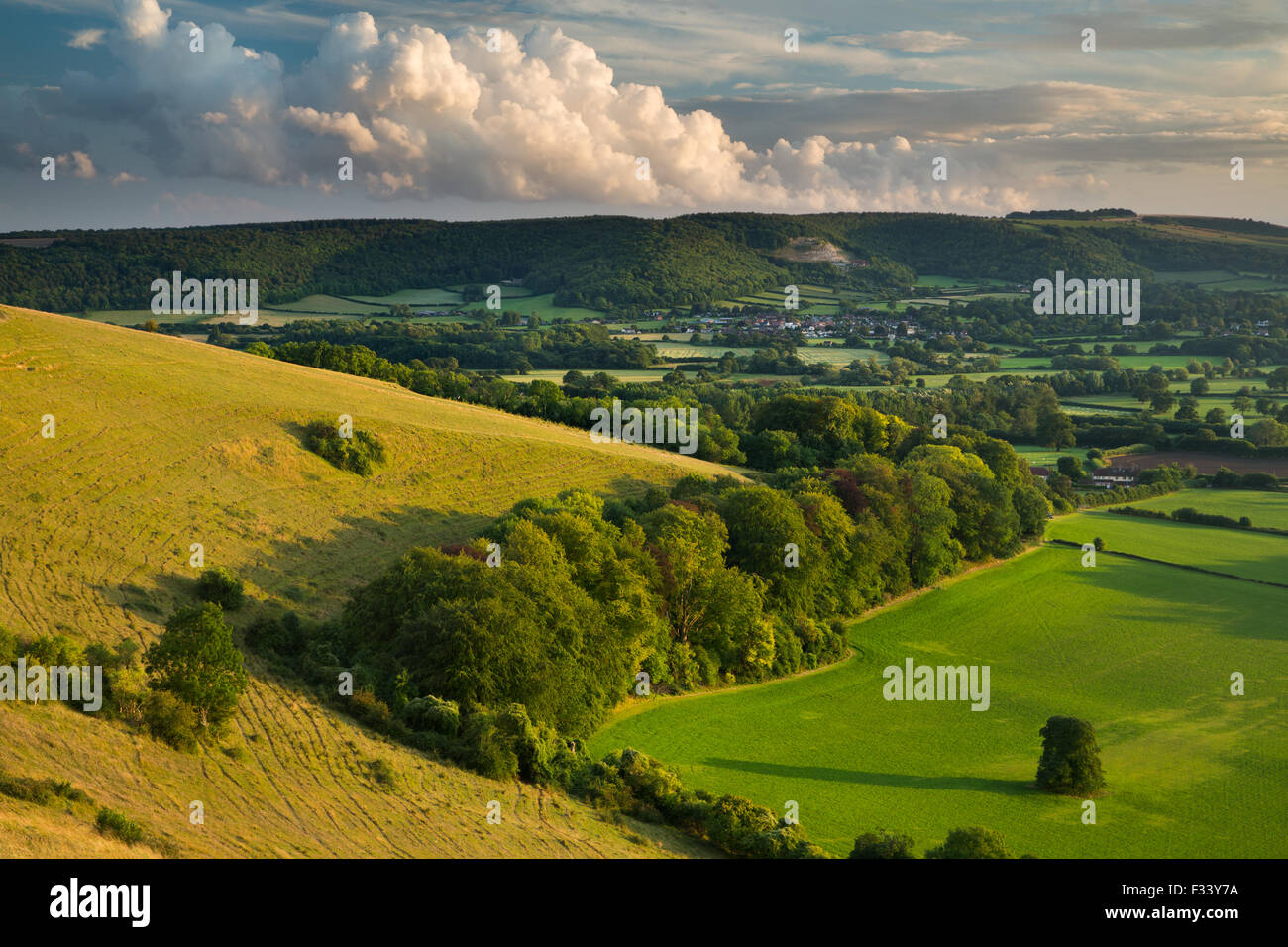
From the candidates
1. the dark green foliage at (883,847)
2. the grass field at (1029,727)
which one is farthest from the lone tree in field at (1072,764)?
the dark green foliage at (883,847)

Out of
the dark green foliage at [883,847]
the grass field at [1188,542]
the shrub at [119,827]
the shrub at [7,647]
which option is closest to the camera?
the shrub at [119,827]

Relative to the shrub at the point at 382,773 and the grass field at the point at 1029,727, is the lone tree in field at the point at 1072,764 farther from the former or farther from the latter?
the shrub at the point at 382,773

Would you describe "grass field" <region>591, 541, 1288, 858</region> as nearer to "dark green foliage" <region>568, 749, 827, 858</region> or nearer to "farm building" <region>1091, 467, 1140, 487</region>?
"dark green foliage" <region>568, 749, 827, 858</region>

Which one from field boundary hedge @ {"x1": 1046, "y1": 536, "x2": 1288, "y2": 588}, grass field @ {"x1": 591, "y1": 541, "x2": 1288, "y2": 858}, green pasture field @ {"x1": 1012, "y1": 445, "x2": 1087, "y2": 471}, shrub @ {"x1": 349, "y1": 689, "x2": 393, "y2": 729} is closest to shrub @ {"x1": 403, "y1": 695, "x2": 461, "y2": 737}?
shrub @ {"x1": 349, "y1": 689, "x2": 393, "y2": 729}

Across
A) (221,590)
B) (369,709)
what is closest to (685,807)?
(369,709)

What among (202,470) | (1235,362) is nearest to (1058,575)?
(202,470)

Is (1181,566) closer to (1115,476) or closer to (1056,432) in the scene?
(1115,476)
